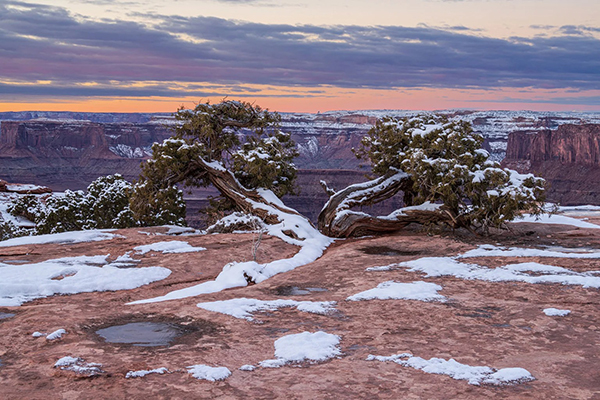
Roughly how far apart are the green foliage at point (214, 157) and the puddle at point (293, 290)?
10.9 meters

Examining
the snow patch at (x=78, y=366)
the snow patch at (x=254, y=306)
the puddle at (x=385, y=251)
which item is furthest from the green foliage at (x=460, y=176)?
the snow patch at (x=78, y=366)

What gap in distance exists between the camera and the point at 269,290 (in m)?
11.2

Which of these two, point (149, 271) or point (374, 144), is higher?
point (374, 144)

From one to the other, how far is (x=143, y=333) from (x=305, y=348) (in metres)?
2.49

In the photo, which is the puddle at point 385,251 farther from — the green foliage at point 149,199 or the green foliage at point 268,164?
the green foliage at point 149,199

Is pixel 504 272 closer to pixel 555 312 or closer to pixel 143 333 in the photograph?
pixel 555 312

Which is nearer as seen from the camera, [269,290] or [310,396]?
[310,396]

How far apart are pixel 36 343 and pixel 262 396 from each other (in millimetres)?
3676

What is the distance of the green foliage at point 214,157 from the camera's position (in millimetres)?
22344

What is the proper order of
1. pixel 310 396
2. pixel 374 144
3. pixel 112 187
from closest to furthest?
pixel 310 396 < pixel 374 144 < pixel 112 187

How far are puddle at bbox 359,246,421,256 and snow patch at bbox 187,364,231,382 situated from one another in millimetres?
10208

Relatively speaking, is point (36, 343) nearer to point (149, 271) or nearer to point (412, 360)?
point (412, 360)

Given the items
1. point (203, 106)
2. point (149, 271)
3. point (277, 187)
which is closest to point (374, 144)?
point (277, 187)

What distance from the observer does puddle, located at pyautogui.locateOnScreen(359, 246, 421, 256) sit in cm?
1614
